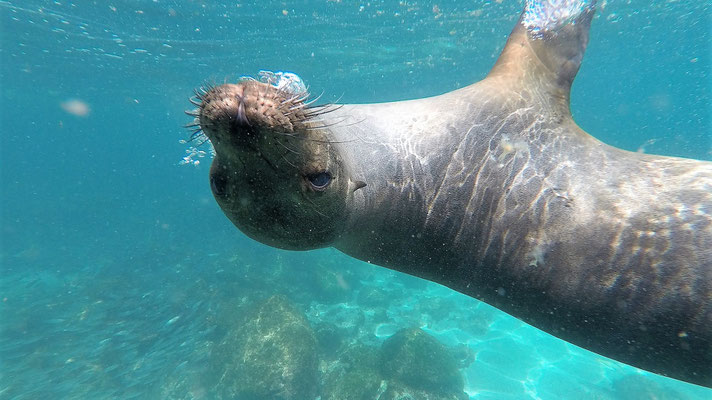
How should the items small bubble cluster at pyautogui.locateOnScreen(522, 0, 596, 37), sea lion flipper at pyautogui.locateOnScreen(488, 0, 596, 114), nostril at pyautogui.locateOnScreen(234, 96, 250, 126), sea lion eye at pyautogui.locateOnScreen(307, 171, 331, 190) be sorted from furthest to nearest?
small bubble cluster at pyautogui.locateOnScreen(522, 0, 596, 37) < sea lion flipper at pyautogui.locateOnScreen(488, 0, 596, 114) < sea lion eye at pyautogui.locateOnScreen(307, 171, 331, 190) < nostril at pyautogui.locateOnScreen(234, 96, 250, 126)

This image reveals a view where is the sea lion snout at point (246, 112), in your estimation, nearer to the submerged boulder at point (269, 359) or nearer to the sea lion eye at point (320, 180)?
the sea lion eye at point (320, 180)

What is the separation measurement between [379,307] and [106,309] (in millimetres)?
11217

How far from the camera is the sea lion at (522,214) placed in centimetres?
203

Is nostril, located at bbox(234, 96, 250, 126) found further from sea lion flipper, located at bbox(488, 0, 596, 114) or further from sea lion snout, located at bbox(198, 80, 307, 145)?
sea lion flipper, located at bbox(488, 0, 596, 114)

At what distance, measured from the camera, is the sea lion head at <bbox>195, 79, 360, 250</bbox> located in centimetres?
136

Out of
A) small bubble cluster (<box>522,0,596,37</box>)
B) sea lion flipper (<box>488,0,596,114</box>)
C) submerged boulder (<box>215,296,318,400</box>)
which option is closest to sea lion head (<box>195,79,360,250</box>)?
sea lion flipper (<box>488,0,596,114</box>)

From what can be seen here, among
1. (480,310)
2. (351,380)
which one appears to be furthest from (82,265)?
(480,310)

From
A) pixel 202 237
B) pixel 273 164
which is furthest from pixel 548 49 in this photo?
pixel 202 237

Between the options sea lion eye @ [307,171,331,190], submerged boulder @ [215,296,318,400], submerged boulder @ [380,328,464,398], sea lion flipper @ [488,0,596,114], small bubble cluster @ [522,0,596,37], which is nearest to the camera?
sea lion eye @ [307,171,331,190]

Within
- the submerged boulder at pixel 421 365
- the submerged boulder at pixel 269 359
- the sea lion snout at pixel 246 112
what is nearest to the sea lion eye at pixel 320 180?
the sea lion snout at pixel 246 112

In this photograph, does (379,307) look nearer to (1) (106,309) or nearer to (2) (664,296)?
(1) (106,309)

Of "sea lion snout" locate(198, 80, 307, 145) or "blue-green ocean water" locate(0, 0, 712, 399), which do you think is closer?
"sea lion snout" locate(198, 80, 307, 145)

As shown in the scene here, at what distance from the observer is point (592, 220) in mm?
2338

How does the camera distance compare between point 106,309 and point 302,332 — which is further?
point 106,309
